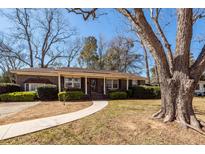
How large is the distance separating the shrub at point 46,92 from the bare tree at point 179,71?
12.3m

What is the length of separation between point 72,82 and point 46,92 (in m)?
3.76

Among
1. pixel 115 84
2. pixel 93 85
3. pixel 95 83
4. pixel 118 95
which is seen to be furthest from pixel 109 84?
pixel 118 95

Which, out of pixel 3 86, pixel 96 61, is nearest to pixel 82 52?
pixel 96 61

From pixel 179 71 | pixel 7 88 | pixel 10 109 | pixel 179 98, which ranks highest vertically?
pixel 179 71

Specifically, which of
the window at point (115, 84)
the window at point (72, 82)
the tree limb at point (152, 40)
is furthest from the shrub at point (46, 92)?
the tree limb at point (152, 40)

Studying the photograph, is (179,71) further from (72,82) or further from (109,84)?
(109,84)

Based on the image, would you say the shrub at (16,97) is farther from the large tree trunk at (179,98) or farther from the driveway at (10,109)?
the large tree trunk at (179,98)

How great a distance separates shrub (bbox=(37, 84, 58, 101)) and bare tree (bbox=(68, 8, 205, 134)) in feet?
40.5

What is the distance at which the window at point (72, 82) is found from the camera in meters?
20.5

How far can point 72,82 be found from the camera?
2075 cm

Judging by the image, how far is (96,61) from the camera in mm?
36688
